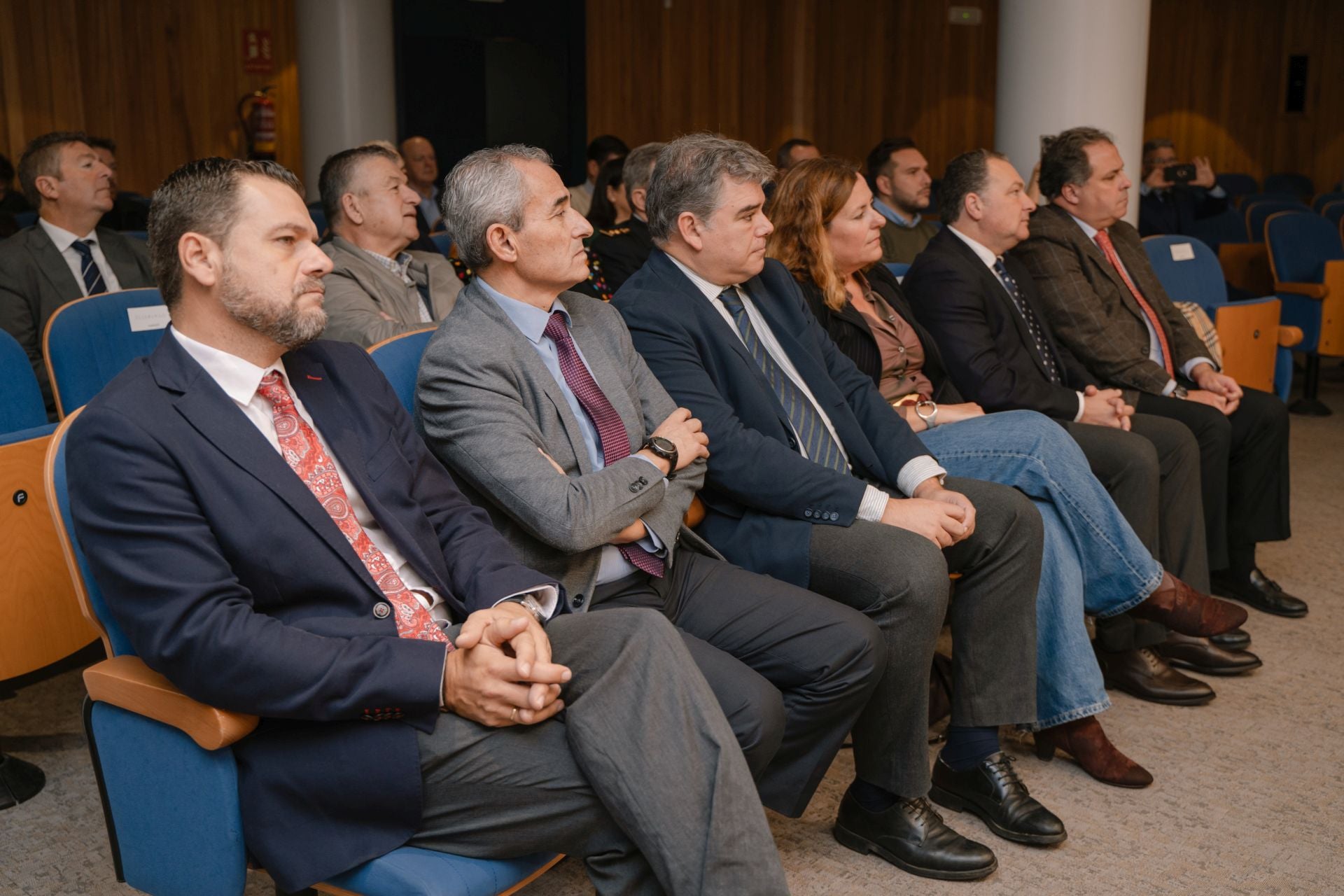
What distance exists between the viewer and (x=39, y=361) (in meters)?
3.50

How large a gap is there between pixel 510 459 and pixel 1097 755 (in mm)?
1448

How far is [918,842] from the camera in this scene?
2.25 m

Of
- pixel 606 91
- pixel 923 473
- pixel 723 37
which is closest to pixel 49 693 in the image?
pixel 923 473

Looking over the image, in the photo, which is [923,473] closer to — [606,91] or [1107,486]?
[1107,486]

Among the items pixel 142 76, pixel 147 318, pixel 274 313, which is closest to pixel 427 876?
pixel 274 313

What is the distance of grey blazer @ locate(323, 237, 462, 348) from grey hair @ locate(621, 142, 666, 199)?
3.02 feet

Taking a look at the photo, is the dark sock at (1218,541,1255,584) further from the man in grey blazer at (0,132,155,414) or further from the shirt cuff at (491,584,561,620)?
the man in grey blazer at (0,132,155,414)

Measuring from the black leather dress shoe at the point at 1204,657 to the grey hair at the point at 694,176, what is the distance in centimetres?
164

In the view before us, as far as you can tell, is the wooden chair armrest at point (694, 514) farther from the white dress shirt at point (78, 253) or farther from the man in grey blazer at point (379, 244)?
the white dress shirt at point (78, 253)

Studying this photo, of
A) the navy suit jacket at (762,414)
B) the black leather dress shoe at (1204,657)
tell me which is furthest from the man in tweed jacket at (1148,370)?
the navy suit jacket at (762,414)

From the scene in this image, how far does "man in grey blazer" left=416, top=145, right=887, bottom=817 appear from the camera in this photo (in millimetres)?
1978

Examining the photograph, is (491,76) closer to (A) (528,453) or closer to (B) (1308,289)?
(B) (1308,289)

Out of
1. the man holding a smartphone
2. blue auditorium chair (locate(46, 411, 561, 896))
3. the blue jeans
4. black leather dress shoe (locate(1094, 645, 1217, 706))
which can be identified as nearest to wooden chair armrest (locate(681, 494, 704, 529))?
the blue jeans

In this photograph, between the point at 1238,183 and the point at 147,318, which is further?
the point at 1238,183
